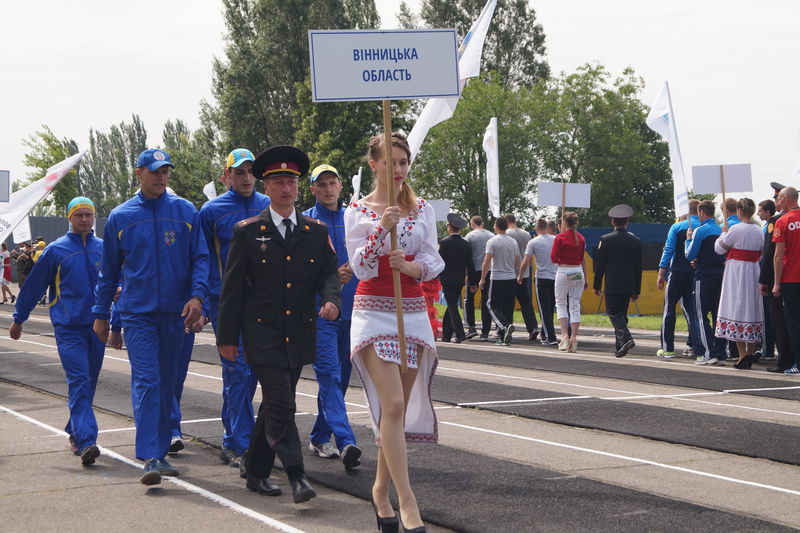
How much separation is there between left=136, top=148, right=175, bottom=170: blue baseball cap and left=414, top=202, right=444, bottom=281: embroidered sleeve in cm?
219

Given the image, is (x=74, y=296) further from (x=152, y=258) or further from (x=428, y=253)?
(x=428, y=253)

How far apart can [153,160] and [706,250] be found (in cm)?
917

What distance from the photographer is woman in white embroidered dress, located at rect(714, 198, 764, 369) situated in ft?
43.9

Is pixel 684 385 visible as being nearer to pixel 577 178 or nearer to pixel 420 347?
pixel 420 347

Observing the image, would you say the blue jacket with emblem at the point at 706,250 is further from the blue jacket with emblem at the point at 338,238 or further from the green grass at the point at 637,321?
the blue jacket with emblem at the point at 338,238

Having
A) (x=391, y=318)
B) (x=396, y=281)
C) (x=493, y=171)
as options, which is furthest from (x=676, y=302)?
(x=396, y=281)

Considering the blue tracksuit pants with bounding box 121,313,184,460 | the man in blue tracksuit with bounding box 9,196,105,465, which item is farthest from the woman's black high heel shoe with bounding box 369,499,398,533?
the man in blue tracksuit with bounding box 9,196,105,465

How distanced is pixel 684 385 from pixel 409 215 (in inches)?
273

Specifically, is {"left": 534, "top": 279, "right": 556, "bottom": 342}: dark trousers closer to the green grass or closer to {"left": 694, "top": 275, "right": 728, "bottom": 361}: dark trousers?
{"left": 694, "top": 275, "right": 728, "bottom": 361}: dark trousers

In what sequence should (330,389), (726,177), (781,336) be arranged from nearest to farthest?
(330,389) → (781,336) → (726,177)

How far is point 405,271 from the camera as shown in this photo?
5230 millimetres

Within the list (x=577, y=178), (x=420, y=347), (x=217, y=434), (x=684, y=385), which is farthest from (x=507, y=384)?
(x=577, y=178)

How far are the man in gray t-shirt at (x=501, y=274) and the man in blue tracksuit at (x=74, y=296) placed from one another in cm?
1010

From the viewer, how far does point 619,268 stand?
50.8 ft
